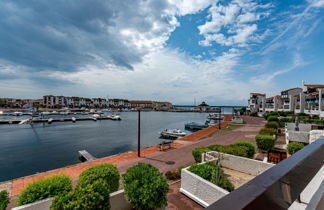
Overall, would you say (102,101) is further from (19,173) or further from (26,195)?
(26,195)

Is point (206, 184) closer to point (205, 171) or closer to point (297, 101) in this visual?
point (205, 171)

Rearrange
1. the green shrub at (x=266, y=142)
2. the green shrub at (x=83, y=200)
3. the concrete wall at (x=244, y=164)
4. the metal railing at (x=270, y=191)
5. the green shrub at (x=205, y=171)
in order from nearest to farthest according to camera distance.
Result: 1. the metal railing at (x=270, y=191)
2. the green shrub at (x=83, y=200)
3. the green shrub at (x=205, y=171)
4. the concrete wall at (x=244, y=164)
5. the green shrub at (x=266, y=142)

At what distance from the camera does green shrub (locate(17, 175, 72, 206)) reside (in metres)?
4.53

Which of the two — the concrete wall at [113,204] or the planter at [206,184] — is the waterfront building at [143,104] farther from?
the concrete wall at [113,204]

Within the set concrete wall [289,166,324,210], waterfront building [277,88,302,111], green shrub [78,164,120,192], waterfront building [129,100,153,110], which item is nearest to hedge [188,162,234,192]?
green shrub [78,164,120,192]

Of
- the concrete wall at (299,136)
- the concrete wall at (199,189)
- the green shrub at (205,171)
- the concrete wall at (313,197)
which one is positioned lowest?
the concrete wall at (199,189)

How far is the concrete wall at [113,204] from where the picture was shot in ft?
14.1

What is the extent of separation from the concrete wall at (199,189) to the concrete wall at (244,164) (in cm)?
292

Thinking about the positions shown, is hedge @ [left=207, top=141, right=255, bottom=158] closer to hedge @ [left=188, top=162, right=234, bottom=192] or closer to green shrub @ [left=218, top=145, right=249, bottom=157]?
green shrub @ [left=218, top=145, right=249, bottom=157]

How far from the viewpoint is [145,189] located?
14.8 feet

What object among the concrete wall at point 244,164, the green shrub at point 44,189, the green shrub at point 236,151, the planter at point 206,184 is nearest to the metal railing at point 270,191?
the planter at point 206,184

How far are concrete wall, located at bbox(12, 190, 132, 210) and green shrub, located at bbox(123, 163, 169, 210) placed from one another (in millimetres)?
367

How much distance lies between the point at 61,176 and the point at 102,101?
13448cm

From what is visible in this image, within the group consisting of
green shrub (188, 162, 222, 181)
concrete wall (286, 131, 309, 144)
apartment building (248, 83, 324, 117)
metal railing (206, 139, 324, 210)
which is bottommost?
green shrub (188, 162, 222, 181)
